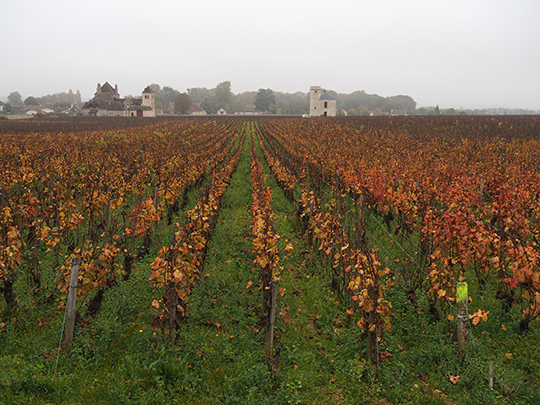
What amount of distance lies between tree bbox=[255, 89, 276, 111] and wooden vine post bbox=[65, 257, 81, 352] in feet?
500

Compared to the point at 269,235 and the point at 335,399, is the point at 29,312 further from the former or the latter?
the point at 335,399

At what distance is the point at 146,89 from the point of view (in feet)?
364

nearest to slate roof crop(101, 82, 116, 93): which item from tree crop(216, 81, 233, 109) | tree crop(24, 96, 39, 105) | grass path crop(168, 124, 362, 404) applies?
tree crop(216, 81, 233, 109)

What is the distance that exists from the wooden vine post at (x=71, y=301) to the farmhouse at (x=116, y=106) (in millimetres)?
102376

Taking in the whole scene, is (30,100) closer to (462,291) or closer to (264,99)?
(264,99)

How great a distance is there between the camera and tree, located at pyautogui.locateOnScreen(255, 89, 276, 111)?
153 m

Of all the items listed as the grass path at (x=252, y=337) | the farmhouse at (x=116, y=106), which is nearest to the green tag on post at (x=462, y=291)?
the grass path at (x=252, y=337)

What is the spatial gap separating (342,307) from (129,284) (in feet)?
12.8

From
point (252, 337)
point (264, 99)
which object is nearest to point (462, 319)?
point (252, 337)

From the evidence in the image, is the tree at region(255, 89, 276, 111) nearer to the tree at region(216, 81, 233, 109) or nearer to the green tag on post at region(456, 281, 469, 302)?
the tree at region(216, 81, 233, 109)

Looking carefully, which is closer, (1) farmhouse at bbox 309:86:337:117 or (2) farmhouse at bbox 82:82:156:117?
(1) farmhouse at bbox 309:86:337:117

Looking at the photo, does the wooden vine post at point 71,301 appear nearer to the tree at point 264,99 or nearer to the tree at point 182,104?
the tree at point 182,104

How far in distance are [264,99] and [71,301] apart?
507 ft

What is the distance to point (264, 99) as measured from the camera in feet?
503
